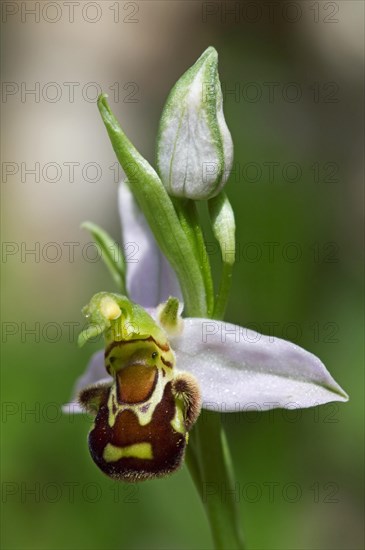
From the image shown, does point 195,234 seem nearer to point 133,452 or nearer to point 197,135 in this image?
point 197,135

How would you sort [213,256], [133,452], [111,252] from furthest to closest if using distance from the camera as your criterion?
[213,256] < [111,252] < [133,452]

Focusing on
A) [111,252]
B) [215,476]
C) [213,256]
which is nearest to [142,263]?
[111,252]

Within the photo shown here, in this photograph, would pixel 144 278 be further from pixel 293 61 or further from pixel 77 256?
pixel 293 61

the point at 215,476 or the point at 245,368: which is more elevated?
the point at 245,368

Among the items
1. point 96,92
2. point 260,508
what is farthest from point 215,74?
point 96,92

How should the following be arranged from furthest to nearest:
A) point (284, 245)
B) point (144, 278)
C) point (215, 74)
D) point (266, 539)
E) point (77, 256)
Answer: point (77, 256) → point (284, 245) → point (266, 539) → point (144, 278) → point (215, 74)
